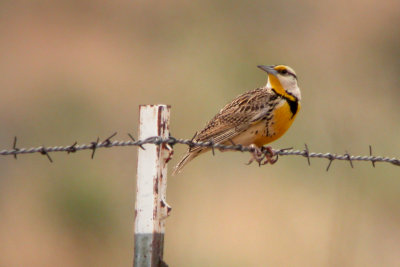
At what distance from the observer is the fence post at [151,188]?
4.58m

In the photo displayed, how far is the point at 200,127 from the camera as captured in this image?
1377 centimetres

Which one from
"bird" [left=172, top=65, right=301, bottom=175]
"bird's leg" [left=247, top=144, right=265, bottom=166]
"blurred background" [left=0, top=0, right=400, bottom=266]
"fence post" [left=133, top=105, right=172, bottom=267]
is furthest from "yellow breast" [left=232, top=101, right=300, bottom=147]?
"blurred background" [left=0, top=0, right=400, bottom=266]

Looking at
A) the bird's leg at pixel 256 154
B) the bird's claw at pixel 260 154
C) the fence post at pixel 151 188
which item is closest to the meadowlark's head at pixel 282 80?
the bird's claw at pixel 260 154

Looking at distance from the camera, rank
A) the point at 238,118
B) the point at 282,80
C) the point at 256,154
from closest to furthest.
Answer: the point at 256,154
the point at 238,118
the point at 282,80

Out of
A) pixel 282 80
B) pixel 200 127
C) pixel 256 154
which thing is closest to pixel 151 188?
pixel 256 154

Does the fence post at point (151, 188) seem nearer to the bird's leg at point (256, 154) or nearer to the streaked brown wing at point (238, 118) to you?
the bird's leg at point (256, 154)

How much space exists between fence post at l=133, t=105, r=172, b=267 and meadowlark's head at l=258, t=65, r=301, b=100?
7.02 ft

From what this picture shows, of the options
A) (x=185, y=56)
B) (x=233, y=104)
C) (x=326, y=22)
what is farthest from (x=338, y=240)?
(x=326, y=22)

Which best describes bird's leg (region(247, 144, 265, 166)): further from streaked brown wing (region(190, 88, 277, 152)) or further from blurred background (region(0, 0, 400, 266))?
blurred background (region(0, 0, 400, 266))

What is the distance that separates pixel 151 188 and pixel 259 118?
192 cm

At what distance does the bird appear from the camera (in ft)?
21.0

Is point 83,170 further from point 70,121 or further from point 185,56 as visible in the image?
point 185,56

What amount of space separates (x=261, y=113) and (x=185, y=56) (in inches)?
529

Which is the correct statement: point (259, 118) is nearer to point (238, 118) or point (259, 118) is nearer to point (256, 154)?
point (238, 118)
